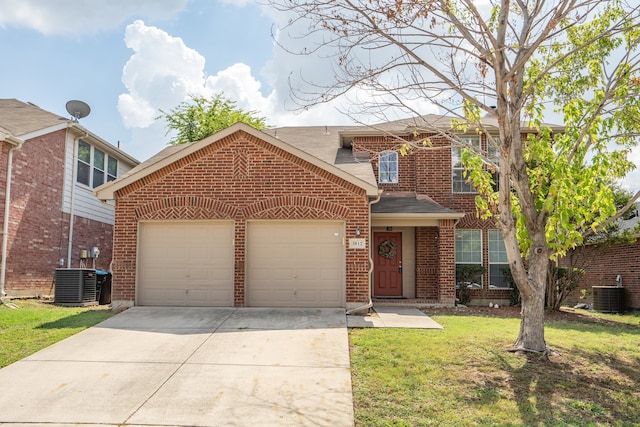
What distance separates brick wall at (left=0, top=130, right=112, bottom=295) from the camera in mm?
13328

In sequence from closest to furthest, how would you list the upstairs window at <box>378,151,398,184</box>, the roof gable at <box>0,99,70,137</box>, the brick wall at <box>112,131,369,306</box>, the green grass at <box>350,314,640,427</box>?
the green grass at <box>350,314,640,427</box>
the brick wall at <box>112,131,369,306</box>
the roof gable at <box>0,99,70,137</box>
the upstairs window at <box>378,151,398,184</box>

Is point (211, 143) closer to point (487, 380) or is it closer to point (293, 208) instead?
point (293, 208)

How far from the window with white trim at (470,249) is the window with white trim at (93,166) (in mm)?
12369

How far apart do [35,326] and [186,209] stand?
148 inches

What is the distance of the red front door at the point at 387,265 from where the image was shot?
1518 centimetres

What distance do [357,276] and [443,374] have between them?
452cm

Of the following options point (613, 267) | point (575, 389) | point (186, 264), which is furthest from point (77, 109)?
point (613, 267)

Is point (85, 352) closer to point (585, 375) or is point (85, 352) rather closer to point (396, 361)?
point (396, 361)

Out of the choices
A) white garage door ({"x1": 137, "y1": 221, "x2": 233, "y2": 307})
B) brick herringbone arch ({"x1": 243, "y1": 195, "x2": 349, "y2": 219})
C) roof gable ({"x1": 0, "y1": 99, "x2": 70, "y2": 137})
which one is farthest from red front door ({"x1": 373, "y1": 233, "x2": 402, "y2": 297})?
roof gable ({"x1": 0, "y1": 99, "x2": 70, "y2": 137})

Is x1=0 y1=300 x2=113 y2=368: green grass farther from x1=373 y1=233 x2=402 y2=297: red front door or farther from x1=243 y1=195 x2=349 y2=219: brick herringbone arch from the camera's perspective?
x1=373 y1=233 x2=402 y2=297: red front door

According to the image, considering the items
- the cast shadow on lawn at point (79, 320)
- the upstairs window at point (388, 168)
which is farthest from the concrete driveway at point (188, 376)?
the upstairs window at point (388, 168)

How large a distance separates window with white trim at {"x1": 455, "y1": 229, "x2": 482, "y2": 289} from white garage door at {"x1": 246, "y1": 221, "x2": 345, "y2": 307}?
18.1 ft

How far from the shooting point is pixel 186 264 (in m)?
11.2

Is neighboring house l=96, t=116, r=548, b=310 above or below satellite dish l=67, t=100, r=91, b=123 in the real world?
below
